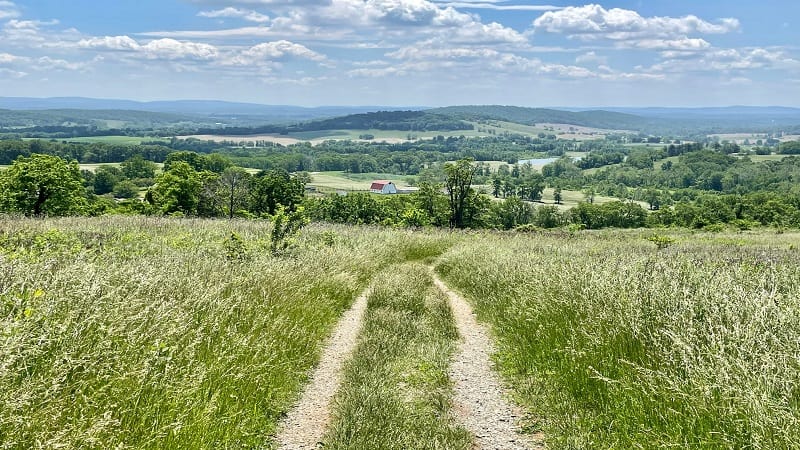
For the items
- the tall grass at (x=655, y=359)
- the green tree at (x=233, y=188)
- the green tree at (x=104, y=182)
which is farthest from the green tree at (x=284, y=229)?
the green tree at (x=104, y=182)

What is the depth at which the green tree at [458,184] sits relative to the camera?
147 feet

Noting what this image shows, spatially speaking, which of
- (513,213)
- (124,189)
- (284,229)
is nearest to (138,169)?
(124,189)

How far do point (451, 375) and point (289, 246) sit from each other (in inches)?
325

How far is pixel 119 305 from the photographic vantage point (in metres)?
5.82

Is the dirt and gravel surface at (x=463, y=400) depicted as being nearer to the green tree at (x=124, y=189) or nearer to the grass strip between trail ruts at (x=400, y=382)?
the grass strip between trail ruts at (x=400, y=382)

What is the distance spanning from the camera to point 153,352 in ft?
16.4

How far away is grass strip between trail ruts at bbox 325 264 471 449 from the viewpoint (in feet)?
18.2

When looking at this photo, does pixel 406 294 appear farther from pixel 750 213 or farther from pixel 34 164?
pixel 750 213

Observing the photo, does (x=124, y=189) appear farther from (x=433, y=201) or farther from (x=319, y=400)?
(x=319, y=400)

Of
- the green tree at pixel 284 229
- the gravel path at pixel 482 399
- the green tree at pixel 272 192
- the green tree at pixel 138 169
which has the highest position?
the green tree at pixel 284 229

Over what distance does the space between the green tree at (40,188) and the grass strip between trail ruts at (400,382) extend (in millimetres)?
37052

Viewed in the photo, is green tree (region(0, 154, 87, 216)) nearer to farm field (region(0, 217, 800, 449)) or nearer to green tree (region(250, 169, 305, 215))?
green tree (region(250, 169, 305, 215))

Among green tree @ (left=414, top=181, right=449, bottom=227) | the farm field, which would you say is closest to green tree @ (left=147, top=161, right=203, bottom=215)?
green tree @ (left=414, top=181, right=449, bottom=227)

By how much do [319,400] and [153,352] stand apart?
8.02 feet
